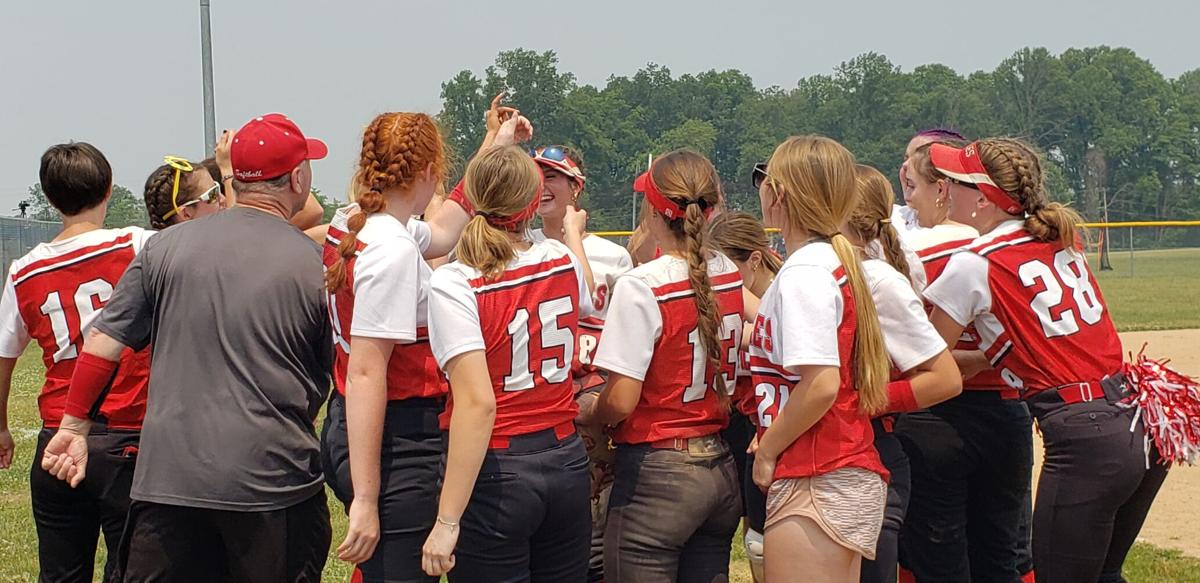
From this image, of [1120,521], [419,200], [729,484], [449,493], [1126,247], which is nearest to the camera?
[449,493]

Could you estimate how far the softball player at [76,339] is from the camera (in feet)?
14.0

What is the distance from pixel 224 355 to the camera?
3365 millimetres

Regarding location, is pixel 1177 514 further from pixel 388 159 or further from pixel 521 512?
pixel 388 159

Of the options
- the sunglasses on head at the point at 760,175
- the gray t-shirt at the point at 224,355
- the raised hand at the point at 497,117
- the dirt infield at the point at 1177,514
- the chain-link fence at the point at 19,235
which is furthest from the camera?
the chain-link fence at the point at 19,235

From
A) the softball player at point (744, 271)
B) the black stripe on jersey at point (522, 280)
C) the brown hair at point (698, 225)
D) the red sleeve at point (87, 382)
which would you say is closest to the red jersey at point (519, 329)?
the black stripe on jersey at point (522, 280)

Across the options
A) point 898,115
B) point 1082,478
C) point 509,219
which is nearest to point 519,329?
point 509,219

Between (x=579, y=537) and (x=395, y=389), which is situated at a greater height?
(x=395, y=389)

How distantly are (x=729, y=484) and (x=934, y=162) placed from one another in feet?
4.63

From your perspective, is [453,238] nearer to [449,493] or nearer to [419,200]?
[419,200]

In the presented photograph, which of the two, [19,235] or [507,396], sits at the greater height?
[507,396]

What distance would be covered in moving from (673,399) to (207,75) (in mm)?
10577

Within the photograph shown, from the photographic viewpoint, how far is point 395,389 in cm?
344

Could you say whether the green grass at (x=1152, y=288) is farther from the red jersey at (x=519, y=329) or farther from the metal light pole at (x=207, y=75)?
the red jersey at (x=519, y=329)

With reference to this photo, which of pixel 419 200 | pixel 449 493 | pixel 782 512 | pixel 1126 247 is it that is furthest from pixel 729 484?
pixel 1126 247
